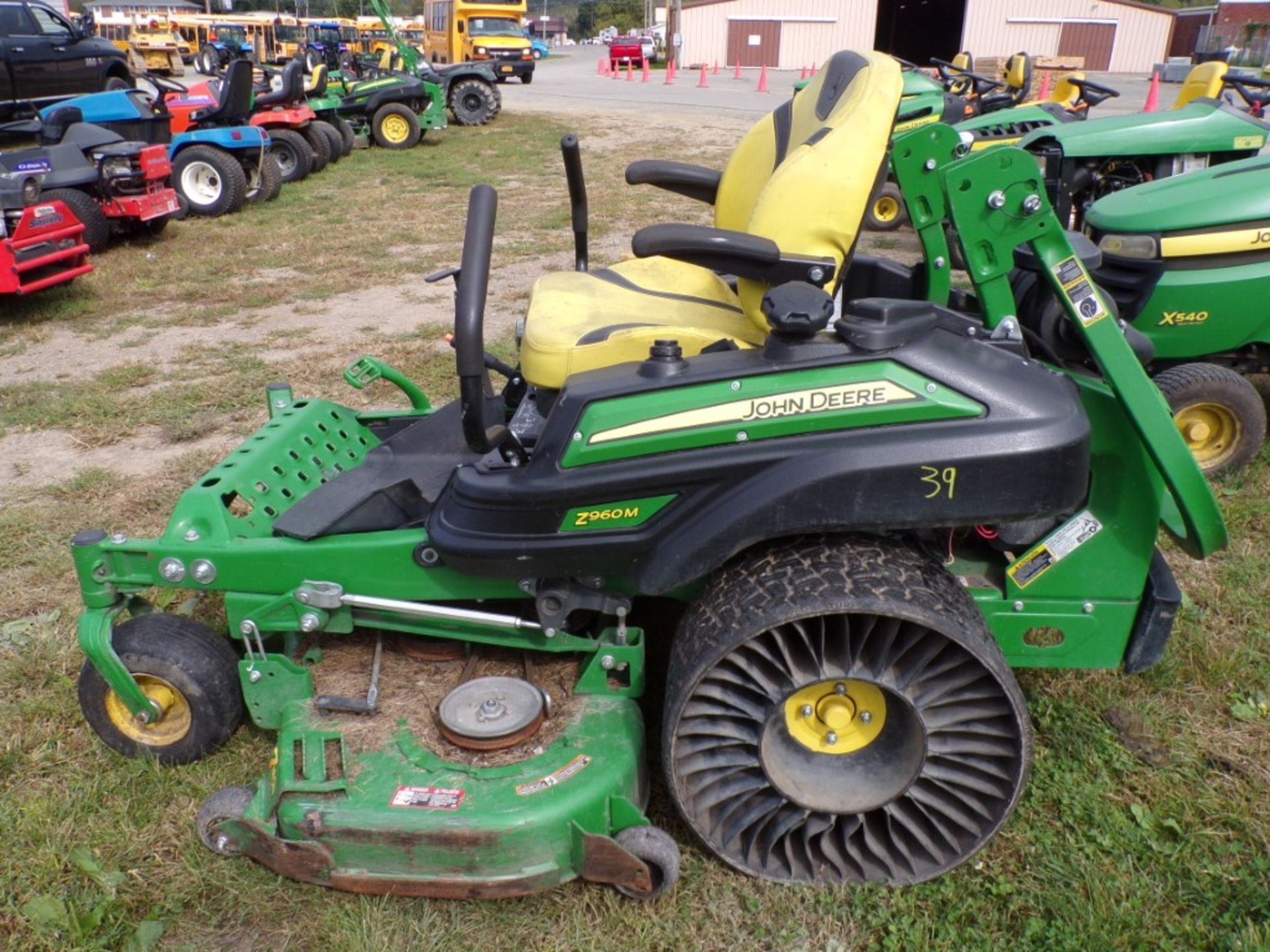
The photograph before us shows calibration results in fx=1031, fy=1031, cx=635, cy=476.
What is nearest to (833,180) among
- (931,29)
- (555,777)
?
(555,777)

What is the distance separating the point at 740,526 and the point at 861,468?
0.25 m

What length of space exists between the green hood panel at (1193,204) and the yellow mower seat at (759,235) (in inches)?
55.8

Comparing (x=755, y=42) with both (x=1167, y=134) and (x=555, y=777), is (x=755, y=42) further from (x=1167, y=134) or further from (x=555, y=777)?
(x=555, y=777)

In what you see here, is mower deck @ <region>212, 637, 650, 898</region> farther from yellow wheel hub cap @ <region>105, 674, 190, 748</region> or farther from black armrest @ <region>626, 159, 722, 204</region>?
black armrest @ <region>626, 159, 722, 204</region>

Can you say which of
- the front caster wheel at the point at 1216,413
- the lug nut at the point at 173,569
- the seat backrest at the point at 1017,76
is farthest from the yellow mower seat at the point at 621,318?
the seat backrest at the point at 1017,76

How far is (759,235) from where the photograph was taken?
2254 millimetres

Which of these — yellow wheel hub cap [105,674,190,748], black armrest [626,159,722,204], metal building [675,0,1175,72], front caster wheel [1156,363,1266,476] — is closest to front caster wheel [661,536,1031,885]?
yellow wheel hub cap [105,674,190,748]

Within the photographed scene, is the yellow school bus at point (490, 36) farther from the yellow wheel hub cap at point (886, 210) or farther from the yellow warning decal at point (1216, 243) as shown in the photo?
the yellow warning decal at point (1216, 243)

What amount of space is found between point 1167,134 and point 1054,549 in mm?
3341

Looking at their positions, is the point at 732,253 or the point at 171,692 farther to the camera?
the point at 171,692

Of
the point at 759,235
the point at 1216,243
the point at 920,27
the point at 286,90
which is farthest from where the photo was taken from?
the point at 920,27

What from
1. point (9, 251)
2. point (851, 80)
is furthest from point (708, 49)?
point (851, 80)

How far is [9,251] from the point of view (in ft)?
19.2

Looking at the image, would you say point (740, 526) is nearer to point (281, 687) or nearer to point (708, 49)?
point (281, 687)
